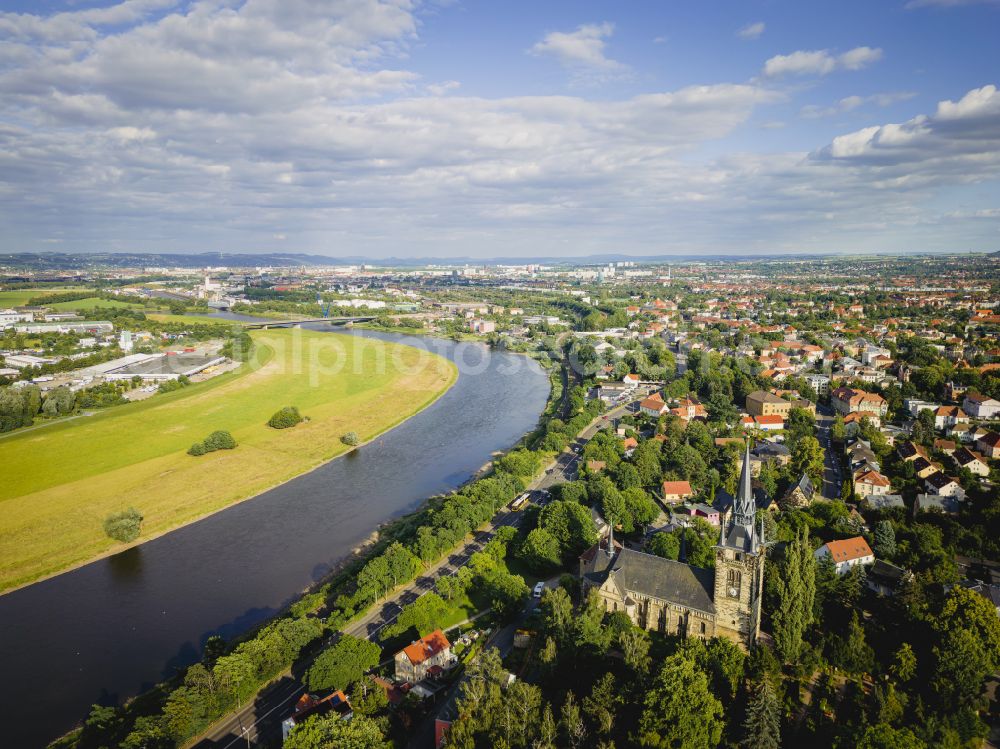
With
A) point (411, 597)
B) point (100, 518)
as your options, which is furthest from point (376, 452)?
point (411, 597)

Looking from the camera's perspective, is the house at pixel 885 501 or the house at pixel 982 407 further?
the house at pixel 982 407

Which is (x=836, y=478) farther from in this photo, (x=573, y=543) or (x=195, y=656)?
(x=195, y=656)

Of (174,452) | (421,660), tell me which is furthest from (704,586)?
(174,452)

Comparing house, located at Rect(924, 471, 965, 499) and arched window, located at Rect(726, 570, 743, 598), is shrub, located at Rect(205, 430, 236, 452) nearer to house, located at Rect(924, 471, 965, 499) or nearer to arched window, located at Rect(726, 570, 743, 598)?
arched window, located at Rect(726, 570, 743, 598)

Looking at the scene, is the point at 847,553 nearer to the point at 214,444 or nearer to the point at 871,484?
the point at 871,484

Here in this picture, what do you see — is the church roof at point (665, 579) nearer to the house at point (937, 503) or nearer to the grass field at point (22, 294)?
the house at point (937, 503)

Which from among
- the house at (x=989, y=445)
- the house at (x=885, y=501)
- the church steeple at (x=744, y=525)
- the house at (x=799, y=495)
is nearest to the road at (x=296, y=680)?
the church steeple at (x=744, y=525)
